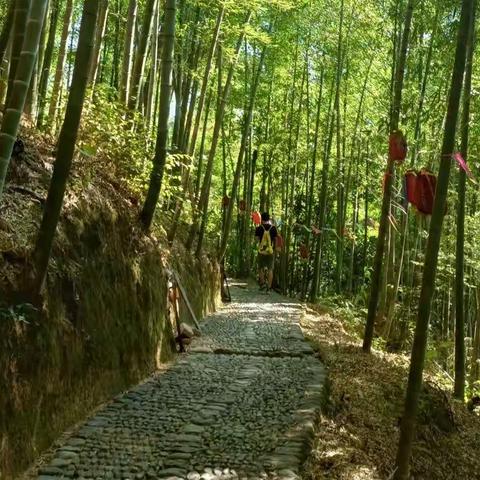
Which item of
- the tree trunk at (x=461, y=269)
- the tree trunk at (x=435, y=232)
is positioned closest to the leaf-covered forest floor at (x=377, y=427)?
the tree trunk at (x=461, y=269)

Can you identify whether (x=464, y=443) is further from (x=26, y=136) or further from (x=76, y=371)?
(x=26, y=136)

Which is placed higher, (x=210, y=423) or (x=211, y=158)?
(x=211, y=158)

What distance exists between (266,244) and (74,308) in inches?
347

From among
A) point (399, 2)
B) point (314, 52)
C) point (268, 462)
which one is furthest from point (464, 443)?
point (314, 52)

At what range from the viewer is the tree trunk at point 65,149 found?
360 cm

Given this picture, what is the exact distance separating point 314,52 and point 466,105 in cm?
830

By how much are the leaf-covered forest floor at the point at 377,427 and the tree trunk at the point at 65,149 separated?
1975mm

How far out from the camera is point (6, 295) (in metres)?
3.34

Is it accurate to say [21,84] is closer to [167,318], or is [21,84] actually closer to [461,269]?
[167,318]

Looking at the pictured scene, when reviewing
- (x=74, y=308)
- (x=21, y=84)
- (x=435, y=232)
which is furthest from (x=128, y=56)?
(x=435, y=232)

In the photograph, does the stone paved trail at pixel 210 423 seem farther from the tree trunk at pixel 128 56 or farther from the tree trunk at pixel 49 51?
the tree trunk at pixel 49 51

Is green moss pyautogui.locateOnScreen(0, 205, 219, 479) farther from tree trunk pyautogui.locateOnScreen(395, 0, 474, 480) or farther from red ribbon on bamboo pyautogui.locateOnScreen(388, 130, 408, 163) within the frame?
red ribbon on bamboo pyautogui.locateOnScreen(388, 130, 408, 163)

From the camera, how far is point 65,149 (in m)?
3.65

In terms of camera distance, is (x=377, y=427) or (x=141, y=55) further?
(x=141, y=55)
